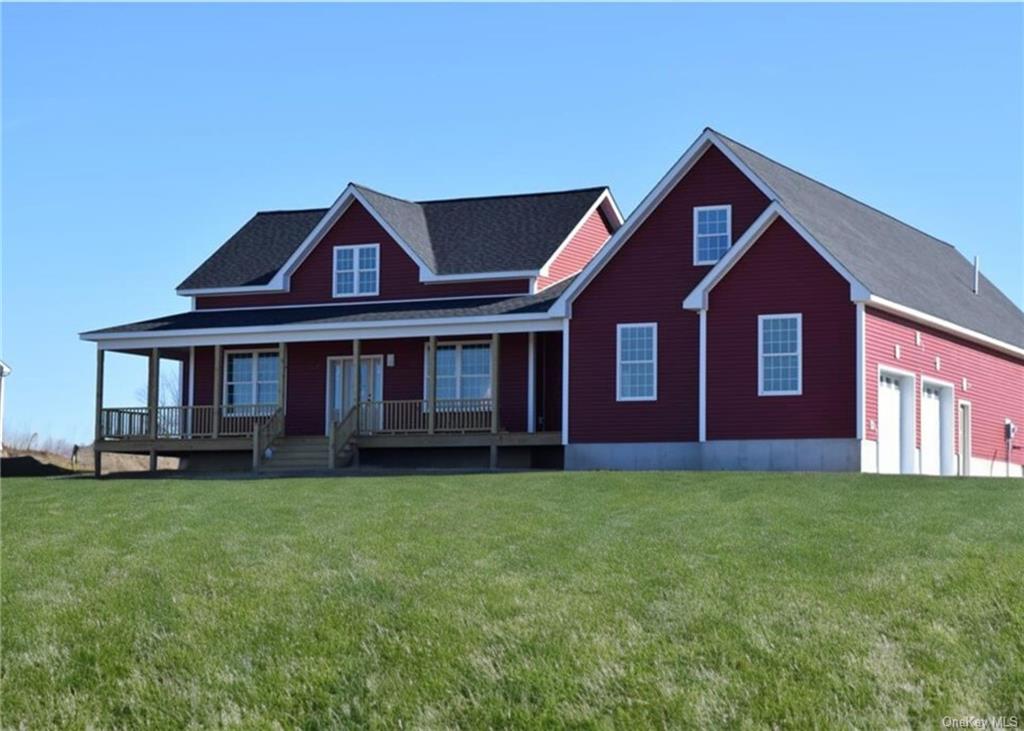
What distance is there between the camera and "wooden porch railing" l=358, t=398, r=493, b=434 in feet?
120

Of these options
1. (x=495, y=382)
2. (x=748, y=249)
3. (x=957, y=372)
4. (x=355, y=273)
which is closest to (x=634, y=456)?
(x=495, y=382)

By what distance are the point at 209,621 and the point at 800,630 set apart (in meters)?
5.04

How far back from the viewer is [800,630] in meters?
12.2

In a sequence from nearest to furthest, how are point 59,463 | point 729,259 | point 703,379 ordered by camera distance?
point 729,259 → point 703,379 → point 59,463

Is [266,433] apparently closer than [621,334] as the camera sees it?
No

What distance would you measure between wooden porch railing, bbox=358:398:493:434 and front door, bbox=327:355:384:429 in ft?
3.06

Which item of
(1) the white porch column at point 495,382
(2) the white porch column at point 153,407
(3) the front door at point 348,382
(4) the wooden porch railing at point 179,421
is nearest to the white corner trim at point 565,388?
(1) the white porch column at point 495,382

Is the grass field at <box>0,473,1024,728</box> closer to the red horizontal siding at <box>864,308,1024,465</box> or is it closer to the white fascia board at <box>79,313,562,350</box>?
the red horizontal siding at <box>864,308,1024,465</box>

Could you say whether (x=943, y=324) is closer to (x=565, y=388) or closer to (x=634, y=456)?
(x=634, y=456)

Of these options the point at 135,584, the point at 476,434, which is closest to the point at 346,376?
the point at 476,434

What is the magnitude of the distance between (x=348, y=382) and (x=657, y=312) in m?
9.36

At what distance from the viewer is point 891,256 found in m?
36.2

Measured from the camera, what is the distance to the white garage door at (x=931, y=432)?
33562 mm

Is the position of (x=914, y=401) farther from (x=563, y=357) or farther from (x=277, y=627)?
(x=277, y=627)
